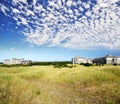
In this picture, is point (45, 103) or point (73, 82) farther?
point (73, 82)

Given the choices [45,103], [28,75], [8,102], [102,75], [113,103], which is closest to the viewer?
[8,102]

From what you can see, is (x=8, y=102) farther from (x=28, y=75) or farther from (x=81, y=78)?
(x=28, y=75)

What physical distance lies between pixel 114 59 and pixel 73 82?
125094 mm

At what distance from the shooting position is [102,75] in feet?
78.5

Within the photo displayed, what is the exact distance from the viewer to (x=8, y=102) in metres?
8.21

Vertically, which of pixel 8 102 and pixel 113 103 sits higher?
pixel 8 102

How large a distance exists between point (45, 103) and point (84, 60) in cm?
17444

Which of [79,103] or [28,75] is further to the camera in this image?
[28,75]

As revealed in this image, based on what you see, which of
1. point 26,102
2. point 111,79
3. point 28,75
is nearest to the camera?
point 26,102

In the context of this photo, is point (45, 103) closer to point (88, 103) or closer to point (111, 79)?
point (88, 103)

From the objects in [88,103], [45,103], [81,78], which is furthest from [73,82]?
[45,103]

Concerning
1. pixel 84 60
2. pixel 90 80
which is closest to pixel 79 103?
pixel 90 80

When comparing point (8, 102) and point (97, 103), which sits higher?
point (8, 102)

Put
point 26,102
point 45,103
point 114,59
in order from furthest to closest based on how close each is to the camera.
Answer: point 114,59 → point 45,103 → point 26,102
